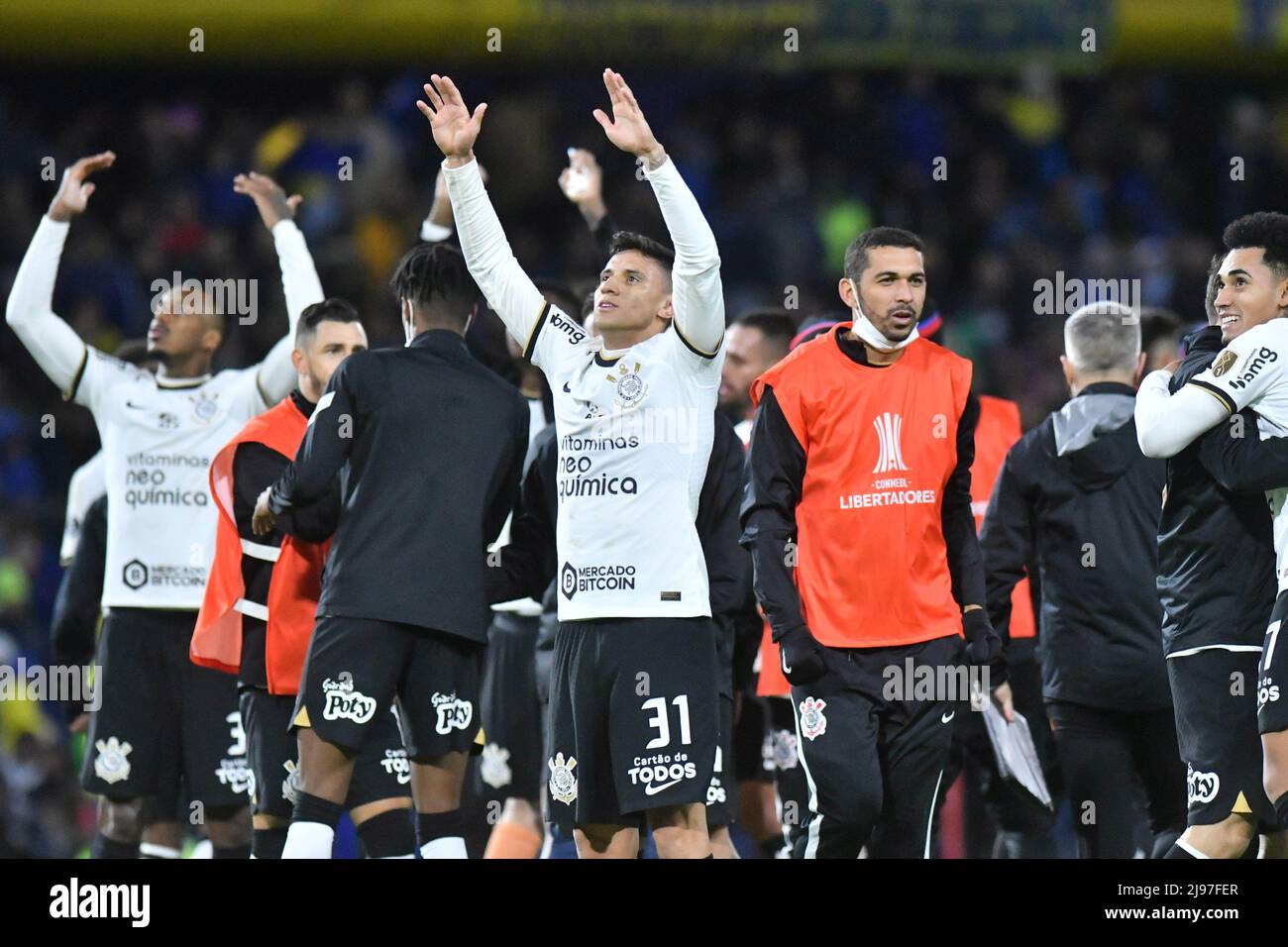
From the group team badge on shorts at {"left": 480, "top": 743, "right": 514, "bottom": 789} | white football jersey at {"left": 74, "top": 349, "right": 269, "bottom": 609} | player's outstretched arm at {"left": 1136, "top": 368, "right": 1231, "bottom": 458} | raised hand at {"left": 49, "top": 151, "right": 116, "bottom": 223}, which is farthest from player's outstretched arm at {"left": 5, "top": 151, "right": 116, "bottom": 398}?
player's outstretched arm at {"left": 1136, "top": 368, "right": 1231, "bottom": 458}

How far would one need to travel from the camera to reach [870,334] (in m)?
5.82

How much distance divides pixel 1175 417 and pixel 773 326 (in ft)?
8.73

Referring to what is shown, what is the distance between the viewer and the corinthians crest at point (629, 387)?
550 centimetres

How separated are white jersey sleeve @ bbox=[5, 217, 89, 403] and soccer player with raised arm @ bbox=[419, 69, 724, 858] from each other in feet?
7.02

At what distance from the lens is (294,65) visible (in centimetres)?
1462

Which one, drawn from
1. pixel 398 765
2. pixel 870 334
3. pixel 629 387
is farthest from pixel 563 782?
pixel 870 334

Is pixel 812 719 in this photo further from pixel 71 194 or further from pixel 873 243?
pixel 71 194

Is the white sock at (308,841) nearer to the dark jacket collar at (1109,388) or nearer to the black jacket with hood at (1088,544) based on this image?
the black jacket with hood at (1088,544)

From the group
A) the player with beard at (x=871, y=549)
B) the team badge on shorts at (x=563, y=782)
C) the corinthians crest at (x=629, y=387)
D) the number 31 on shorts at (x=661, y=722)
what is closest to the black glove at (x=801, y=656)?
the player with beard at (x=871, y=549)

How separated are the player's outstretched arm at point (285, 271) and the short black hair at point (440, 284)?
856 mm
